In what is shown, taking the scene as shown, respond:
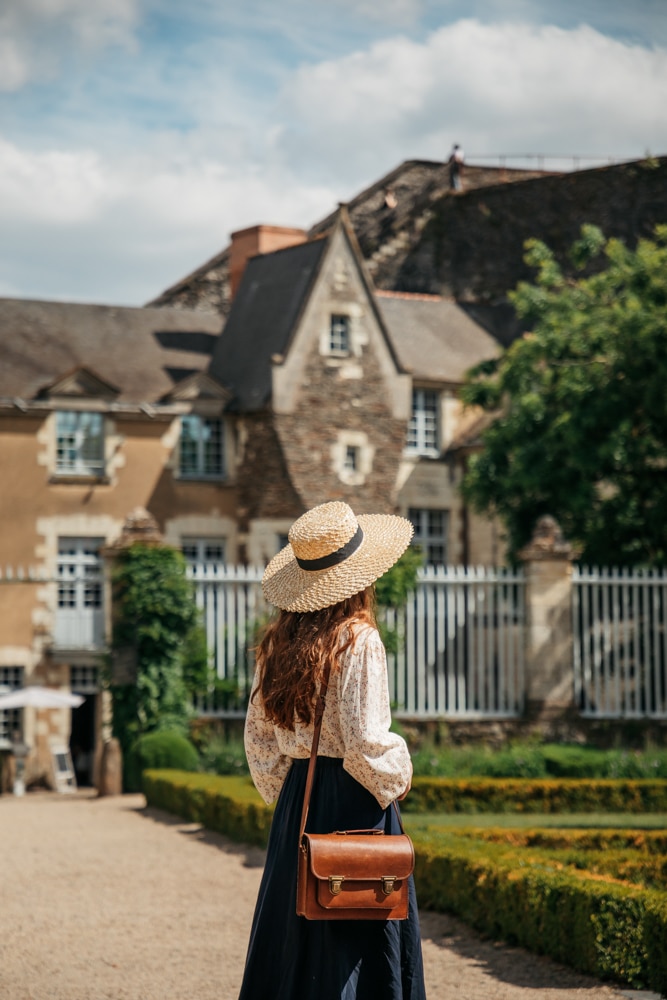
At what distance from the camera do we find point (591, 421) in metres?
22.4

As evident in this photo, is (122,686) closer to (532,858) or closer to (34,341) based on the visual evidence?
(532,858)

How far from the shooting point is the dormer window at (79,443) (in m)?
28.7

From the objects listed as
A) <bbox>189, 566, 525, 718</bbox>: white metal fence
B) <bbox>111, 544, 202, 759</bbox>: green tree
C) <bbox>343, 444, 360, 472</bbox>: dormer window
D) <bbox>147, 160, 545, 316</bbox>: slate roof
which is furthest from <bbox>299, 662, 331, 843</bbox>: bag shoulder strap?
<bbox>147, 160, 545, 316</bbox>: slate roof

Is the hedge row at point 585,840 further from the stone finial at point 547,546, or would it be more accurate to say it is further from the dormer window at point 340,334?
the dormer window at point 340,334

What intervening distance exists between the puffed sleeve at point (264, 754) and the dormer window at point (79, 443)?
23.9 meters

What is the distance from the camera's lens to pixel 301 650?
15.8 feet

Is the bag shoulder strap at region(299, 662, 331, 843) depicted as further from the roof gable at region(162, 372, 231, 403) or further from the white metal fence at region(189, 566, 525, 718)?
the roof gable at region(162, 372, 231, 403)

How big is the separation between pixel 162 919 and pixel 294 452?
19777 mm

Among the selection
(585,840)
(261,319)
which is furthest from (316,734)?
(261,319)

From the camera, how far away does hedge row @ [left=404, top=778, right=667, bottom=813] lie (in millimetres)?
15430

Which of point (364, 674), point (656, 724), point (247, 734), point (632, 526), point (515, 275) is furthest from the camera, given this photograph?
point (515, 275)

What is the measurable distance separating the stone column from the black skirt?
49.8 ft

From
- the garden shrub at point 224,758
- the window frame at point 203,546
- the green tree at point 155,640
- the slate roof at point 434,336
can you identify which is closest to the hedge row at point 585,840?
the garden shrub at point 224,758

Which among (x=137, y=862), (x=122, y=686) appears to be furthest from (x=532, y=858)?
(x=122, y=686)
